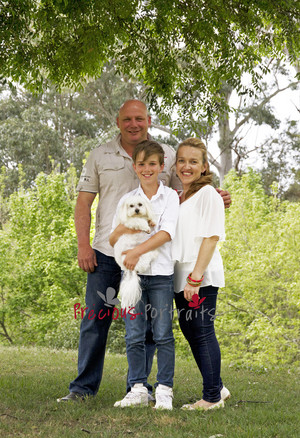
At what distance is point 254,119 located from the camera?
984 inches

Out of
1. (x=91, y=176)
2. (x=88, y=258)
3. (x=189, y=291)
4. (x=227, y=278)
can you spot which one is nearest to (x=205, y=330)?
(x=189, y=291)

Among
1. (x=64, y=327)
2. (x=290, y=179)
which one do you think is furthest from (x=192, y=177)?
(x=290, y=179)

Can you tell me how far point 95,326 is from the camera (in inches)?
195

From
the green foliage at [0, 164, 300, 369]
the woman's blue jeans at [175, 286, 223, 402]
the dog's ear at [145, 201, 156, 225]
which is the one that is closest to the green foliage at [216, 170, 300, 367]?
the green foliage at [0, 164, 300, 369]

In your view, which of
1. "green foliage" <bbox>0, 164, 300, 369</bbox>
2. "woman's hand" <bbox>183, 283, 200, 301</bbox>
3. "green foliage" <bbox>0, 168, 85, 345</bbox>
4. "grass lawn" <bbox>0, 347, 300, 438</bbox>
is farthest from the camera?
"green foliage" <bbox>0, 168, 85, 345</bbox>

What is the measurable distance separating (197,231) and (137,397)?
4.46ft

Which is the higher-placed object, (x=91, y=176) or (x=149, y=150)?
(x=149, y=150)

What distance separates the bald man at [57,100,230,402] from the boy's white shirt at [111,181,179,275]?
393 millimetres

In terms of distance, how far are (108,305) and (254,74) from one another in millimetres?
3218

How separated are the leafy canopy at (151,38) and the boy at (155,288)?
65.6 inches

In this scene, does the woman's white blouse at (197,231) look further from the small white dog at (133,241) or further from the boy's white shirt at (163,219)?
the small white dog at (133,241)

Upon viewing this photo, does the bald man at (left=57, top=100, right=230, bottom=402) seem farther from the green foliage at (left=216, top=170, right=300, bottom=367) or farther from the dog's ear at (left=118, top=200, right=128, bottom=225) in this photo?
the green foliage at (left=216, top=170, right=300, bottom=367)

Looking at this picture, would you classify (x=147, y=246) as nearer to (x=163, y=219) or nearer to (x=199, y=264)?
(x=163, y=219)

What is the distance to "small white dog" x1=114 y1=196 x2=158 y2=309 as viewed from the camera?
13.9ft
